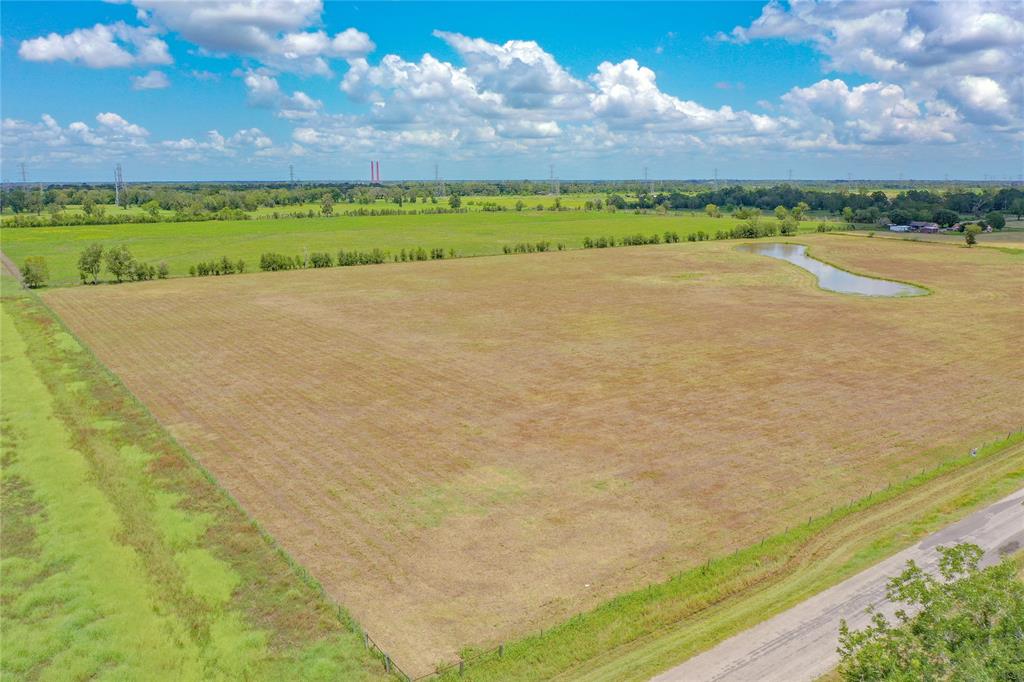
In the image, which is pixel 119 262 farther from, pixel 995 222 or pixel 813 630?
pixel 995 222

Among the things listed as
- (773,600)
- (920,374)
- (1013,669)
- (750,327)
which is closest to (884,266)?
(750,327)

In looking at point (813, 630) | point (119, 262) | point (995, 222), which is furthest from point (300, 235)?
point (995, 222)

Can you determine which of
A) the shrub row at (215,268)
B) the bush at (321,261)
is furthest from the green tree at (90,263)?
the bush at (321,261)

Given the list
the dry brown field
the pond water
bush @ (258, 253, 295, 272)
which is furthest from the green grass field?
the dry brown field

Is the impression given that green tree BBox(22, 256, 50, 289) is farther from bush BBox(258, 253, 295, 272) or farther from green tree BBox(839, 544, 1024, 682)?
green tree BBox(839, 544, 1024, 682)

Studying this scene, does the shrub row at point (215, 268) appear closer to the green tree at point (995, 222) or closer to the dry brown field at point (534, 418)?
the dry brown field at point (534, 418)

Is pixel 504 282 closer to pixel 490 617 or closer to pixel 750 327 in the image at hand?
pixel 750 327
